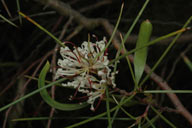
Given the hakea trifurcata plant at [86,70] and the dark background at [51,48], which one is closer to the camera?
the hakea trifurcata plant at [86,70]

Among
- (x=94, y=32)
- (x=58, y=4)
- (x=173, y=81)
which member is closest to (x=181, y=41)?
(x=173, y=81)

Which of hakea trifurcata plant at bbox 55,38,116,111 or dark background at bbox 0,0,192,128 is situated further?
dark background at bbox 0,0,192,128

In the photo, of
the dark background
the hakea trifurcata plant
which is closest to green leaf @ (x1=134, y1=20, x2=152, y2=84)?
the hakea trifurcata plant

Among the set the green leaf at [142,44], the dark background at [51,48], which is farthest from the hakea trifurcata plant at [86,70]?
the dark background at [51,48]

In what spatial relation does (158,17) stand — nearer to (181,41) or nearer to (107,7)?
(107,7)

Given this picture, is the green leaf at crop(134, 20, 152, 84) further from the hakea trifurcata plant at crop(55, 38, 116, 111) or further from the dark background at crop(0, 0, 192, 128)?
the dark background at crop(0, 0, 192, 128)

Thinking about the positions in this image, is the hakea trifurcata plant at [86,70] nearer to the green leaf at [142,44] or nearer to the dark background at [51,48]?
the green leaf at [142,44]

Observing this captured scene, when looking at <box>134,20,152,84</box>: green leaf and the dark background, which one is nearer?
A: <box>134,20,152,84</box>: green leaf

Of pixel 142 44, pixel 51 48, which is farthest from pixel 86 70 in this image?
pixel 51 48
